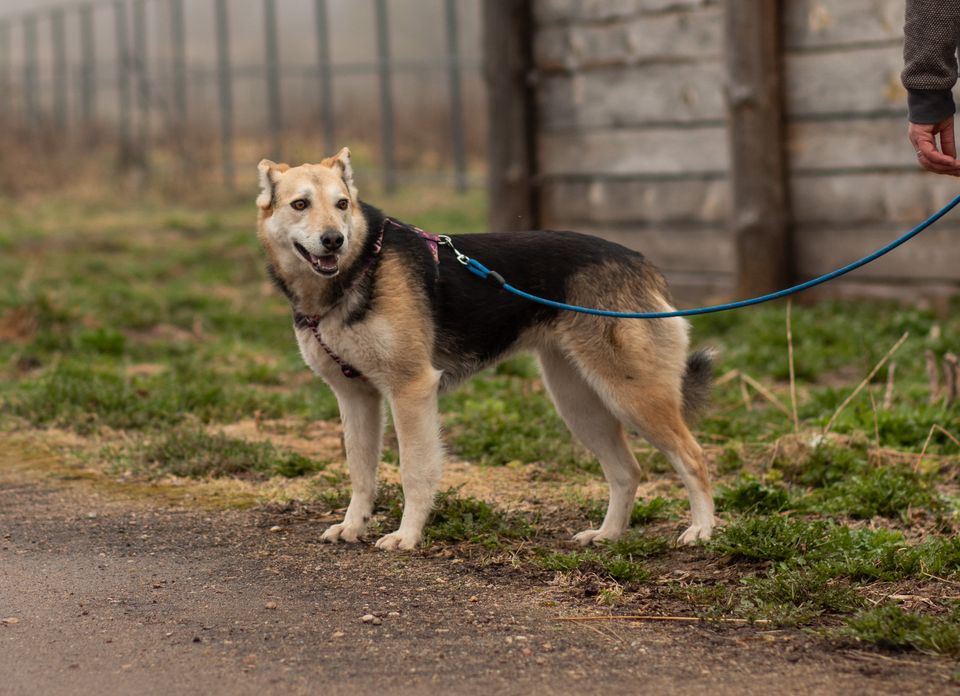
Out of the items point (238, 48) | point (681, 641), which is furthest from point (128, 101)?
point (681, 641)

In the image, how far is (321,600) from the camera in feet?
14.8

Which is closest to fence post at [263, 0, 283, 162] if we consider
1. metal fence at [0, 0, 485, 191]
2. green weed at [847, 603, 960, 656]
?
metal fence at [0, 0, 485, 191]

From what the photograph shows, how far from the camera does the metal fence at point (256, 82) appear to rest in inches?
814

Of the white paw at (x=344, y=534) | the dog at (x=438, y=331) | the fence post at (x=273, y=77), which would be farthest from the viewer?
the fence post at (x=273, y=77)

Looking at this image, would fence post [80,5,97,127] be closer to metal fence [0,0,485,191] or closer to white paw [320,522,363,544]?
metal fence [0,0,485,191]

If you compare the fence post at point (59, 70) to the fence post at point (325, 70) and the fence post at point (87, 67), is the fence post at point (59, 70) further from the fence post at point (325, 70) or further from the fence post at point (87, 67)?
the fence post at point (325, 70)

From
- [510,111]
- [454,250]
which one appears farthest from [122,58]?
[454,250]

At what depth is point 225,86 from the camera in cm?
2356

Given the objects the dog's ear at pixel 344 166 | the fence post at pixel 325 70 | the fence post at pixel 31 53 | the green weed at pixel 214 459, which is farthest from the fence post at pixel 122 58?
the dog's ear at pixel 344 166

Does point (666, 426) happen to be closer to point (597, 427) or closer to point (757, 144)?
point (597, 427)

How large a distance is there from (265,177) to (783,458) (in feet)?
9.10

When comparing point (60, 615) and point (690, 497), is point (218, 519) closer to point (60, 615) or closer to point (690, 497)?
point (60, 615)

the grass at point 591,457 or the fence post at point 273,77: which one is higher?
the fence post at point 273,77

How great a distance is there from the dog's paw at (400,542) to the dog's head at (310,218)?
108cm
